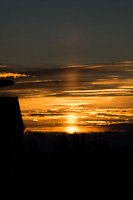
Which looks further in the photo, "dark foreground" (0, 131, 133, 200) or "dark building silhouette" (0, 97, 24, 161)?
"dark building silhouette" (0, 97, 24, 161)

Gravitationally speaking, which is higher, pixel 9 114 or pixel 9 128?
pixel 9 114

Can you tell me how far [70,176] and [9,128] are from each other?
5585 millimetres

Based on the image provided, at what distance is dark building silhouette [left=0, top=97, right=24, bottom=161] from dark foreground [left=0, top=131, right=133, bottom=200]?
0.75 metres

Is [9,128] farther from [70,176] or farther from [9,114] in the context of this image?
[70,176]

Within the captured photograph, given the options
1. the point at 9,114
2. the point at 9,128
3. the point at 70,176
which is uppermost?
the point at 9,114

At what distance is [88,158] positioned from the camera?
19984 mm

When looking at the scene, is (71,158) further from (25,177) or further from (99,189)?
(99,189)

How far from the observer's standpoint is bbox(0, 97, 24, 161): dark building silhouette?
1991cm

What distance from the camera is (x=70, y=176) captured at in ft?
53.2

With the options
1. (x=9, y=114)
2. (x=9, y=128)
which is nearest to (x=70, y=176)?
(x=9, y=128)

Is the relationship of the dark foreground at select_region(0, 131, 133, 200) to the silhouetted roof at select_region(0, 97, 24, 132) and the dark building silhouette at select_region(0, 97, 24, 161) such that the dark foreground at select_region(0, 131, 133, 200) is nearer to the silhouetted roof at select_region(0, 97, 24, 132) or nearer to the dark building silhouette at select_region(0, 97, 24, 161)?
the dark building silhouette at select_region(0, 97, 24, 161)

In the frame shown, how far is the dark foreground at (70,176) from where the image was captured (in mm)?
13578

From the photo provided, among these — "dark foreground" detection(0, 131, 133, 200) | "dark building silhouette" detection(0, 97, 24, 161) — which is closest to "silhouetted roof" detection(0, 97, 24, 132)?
"dark building silhouette" detection(0, 97, 24, 161)

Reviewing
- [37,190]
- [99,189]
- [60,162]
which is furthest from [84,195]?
[60,162]
